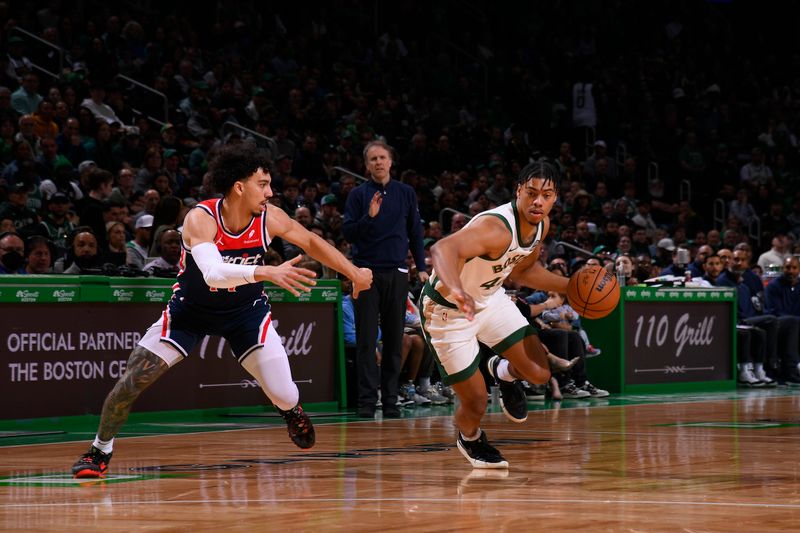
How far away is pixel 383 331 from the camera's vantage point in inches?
438

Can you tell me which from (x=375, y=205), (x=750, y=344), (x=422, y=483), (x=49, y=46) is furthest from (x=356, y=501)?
(x=49, y=46)

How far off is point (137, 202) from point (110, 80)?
12.4ft

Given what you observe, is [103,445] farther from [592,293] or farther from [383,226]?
[383,226]

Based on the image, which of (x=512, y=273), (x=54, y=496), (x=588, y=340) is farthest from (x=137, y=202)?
(x=54, y=496)

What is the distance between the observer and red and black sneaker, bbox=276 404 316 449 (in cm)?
703

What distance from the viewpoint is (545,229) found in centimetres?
738

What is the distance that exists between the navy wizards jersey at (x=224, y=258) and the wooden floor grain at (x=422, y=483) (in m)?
0.93

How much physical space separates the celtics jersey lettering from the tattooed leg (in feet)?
5.44

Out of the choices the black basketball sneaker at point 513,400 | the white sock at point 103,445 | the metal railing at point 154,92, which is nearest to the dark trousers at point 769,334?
the metal railing at point 154,92

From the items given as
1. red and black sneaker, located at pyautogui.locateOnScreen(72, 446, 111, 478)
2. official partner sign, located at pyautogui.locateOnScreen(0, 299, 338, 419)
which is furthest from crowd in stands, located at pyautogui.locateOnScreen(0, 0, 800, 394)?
red and black sneaker, located at pyautogui.locateOnScreen(72, 446, 111, 478)

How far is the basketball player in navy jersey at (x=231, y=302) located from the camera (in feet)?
22.2

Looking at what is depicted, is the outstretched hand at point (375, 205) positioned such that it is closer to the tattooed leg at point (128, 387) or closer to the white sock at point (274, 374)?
the white sock at point (274, 374)

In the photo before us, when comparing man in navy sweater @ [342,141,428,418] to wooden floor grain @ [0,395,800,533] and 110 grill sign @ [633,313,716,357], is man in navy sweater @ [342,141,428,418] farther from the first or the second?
110 grill sign @ [633,313,716,357]

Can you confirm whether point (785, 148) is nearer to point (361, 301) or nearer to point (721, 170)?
point (721, 170)
